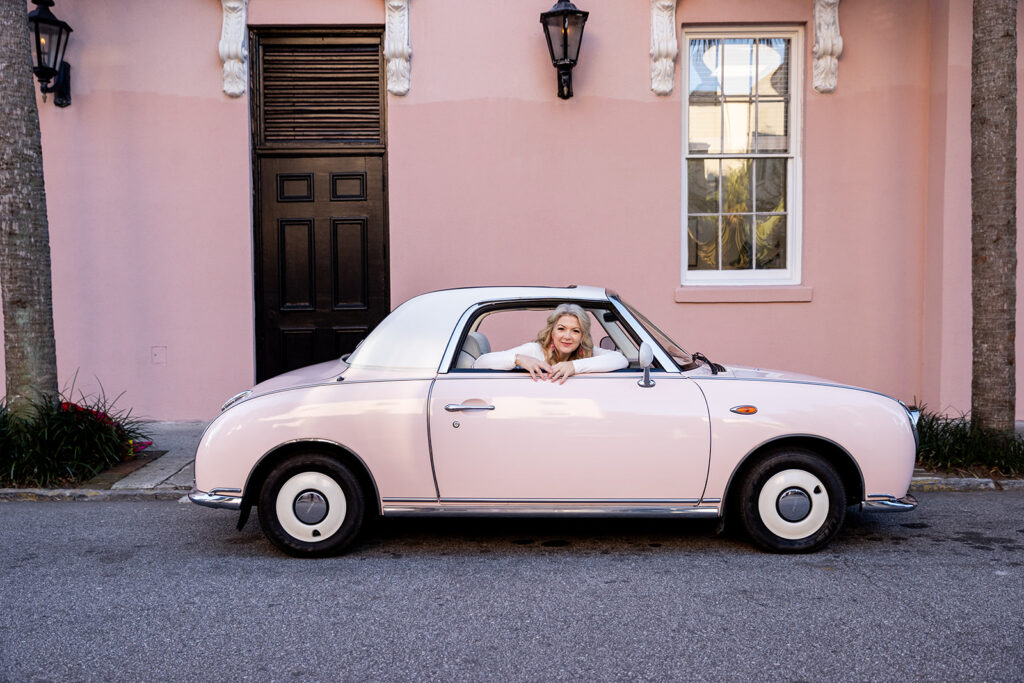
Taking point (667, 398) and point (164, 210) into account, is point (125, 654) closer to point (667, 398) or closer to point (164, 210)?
point (667, 398)

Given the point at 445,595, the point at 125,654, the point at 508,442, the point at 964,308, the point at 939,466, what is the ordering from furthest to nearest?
1. the point at 964,308
2. the point at 939,466
3. the point at 508,442
4. the point at 445,595
5. the point at 125,654

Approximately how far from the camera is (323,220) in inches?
355

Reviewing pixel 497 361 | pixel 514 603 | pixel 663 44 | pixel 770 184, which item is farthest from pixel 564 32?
pixel 514 603

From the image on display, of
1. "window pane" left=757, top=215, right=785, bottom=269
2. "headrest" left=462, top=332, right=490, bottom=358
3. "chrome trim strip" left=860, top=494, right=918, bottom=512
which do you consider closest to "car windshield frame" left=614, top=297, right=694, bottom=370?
"headrest" left=462, top=332, right=490, bottom=358

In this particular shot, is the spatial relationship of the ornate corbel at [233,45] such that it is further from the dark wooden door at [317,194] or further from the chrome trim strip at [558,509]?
the chrome trim strip at [558,509]

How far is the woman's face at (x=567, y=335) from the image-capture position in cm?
495

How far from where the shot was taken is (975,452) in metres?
6.79

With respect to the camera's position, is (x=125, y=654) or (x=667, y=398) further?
(x=667, y=398)

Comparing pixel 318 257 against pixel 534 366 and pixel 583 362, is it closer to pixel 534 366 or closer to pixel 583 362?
pixel 534 366

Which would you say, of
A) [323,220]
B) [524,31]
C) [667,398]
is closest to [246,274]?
[323,220]

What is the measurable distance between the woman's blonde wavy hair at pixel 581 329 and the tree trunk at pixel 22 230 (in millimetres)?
4236

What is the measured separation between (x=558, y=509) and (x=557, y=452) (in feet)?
1.04

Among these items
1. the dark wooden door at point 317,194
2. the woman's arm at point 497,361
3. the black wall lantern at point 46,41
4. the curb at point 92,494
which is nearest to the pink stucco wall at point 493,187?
the dark wooden door at point 317,194

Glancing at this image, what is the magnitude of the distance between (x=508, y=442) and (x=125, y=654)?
2.04 meters
